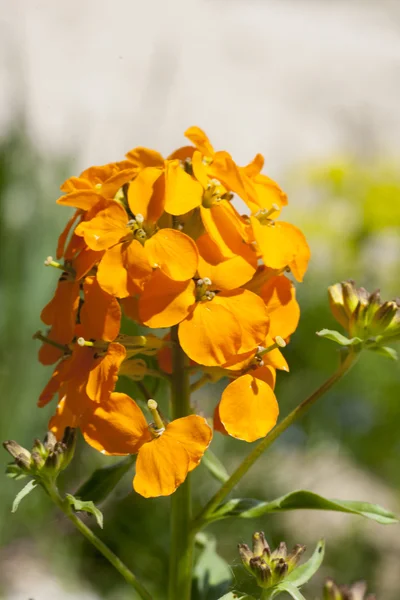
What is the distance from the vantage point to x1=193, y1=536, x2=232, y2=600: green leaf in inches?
49.1

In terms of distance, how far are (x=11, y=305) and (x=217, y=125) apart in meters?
3.82

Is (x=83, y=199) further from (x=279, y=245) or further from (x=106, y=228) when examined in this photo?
(x=279, y=245)

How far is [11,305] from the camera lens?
274 centimetres

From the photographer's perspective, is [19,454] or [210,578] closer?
[19,454]

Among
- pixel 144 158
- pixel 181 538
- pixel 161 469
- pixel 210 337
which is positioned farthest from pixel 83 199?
pixel 181 538

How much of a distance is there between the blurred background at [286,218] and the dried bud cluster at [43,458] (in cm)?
30

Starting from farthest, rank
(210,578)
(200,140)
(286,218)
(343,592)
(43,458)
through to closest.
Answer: (286,218) < (210,578) < (200,140) < (43,458) < (343,592)

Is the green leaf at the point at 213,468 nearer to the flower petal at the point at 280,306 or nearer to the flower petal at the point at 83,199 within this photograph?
the flower petal at the point at 280,306

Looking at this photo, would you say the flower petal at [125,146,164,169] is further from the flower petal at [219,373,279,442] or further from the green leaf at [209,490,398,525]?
the green leaf at [209,490,398,525]

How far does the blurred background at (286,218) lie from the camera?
256 cm

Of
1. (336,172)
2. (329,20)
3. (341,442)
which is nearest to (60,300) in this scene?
(341,442)

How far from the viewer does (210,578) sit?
127 centimetres

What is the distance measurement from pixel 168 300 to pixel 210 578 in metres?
0.57

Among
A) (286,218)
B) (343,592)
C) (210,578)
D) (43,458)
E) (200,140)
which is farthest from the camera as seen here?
(286,218)
